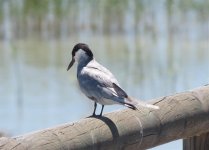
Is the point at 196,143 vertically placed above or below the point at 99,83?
below

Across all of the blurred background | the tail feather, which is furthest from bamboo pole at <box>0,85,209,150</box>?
the blurred background

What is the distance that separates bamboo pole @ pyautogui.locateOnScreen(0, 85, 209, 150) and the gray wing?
0.19m

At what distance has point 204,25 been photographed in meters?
15.9

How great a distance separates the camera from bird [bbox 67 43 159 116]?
3.53m

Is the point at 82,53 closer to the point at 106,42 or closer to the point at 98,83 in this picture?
the point at 98,83

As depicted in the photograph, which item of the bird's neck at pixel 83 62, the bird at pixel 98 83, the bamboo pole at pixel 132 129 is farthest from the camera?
the bird's neck at pixel 83 62

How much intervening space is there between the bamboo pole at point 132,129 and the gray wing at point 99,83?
0.19 m

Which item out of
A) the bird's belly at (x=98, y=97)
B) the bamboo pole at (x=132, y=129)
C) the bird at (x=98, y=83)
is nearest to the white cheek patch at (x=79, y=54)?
the bird at (x=98, y=83)

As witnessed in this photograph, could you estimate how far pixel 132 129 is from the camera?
3.21 metres

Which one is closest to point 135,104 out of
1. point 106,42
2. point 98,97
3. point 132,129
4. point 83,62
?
point 132,129

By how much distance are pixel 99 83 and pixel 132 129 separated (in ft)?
1.85

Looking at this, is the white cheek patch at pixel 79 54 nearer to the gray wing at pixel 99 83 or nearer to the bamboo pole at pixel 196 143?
the gray wing at pixel 99 83

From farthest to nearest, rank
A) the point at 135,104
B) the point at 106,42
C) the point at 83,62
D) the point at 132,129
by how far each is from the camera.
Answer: the point at 106,42, the point at 83,62, the point at 135,104, the point at 132,129

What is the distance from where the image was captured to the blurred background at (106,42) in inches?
489
